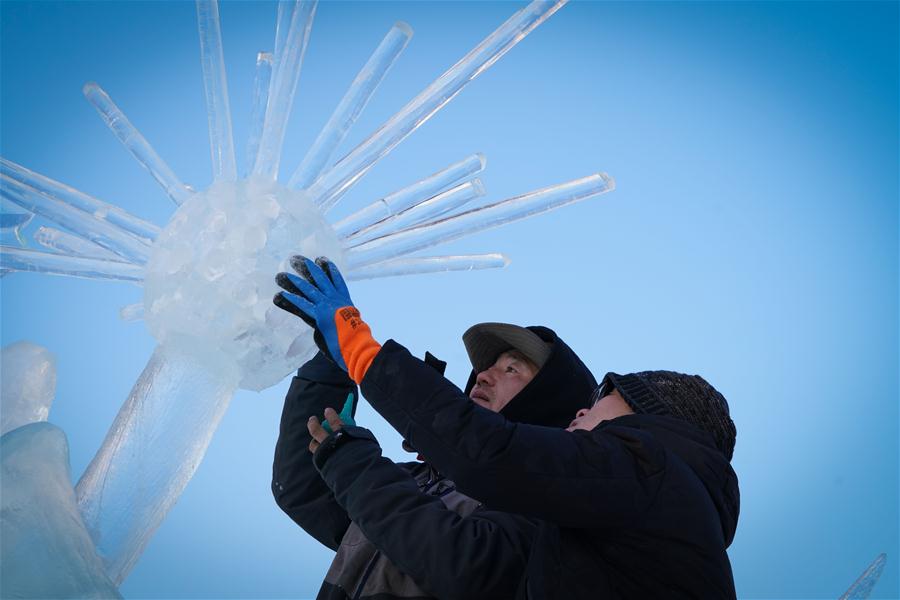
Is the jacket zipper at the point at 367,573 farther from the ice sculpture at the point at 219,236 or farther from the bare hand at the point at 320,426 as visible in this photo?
the ice sculpture at the point at 219,236

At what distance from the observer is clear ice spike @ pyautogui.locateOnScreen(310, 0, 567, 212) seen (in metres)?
1.78

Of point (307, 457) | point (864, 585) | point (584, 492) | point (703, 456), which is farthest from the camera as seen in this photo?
point (864, 585)

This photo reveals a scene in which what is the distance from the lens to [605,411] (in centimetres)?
189

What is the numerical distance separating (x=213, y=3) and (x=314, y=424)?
1191 millimetres

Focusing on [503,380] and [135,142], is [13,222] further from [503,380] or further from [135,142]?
[503,380]

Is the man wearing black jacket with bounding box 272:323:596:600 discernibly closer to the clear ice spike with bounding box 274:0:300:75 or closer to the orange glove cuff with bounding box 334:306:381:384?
the orange glove cuff with bounding box 334:306:381:384

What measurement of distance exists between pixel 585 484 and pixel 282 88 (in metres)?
1.23

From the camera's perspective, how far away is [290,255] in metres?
1.85

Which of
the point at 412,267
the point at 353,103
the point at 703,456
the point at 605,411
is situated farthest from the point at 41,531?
the point at 703,456

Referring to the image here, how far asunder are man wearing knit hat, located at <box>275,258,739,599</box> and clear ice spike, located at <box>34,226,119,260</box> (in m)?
0.84

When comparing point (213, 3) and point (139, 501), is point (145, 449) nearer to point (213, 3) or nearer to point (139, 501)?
point (139, 501)

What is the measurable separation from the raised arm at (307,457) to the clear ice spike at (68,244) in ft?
2.44

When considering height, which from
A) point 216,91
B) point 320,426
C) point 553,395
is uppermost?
point 216,91

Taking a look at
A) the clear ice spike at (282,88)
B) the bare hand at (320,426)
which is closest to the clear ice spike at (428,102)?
the clear ice spike at (282,88)
